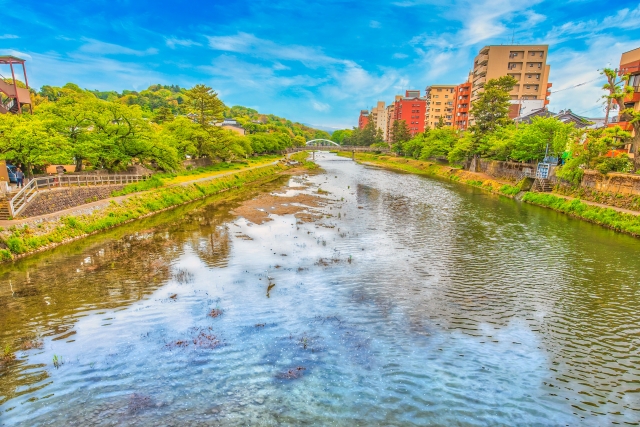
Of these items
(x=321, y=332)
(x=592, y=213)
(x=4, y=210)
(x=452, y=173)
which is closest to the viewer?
(x=321, y=332)

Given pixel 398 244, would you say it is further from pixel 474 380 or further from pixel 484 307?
pixel 474 380

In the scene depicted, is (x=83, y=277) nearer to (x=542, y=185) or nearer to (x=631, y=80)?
Result: (x=542, y=185)

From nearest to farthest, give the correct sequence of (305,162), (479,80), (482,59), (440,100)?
1. (482,59)
2. (479,80)
3. (305,162)
4. (440,100)

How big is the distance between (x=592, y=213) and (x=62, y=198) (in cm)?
3972

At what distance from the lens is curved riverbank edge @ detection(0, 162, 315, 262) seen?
54.4 feet

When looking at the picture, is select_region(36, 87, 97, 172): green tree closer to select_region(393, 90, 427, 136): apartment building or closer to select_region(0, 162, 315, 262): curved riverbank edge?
select_region(0, 162, 315, 262): curved riverbank edge

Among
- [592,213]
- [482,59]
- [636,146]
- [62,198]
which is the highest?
[482,59]

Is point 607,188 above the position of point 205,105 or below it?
below

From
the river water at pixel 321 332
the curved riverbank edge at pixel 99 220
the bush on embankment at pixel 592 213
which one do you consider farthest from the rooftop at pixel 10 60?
the bush on embankment at pixel 592 213

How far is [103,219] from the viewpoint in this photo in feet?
75.7

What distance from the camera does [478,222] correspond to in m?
26.1

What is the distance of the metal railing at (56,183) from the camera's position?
59.5 ft

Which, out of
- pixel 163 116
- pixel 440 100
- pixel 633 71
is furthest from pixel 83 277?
pixel 440 100

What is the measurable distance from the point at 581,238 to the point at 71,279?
97.5ft
